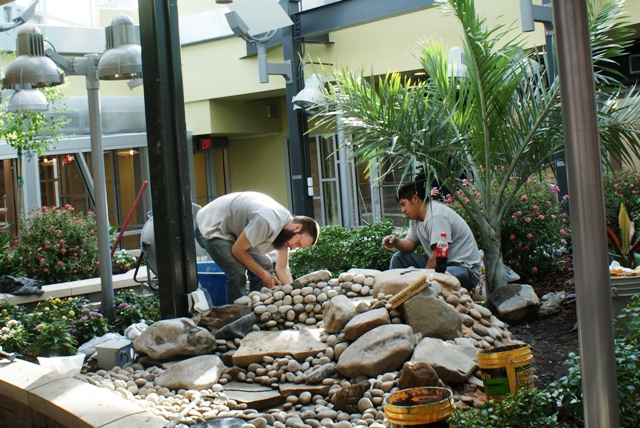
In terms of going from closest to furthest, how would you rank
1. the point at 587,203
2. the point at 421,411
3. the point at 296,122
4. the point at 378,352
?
the point at 587,203 → the point at 421,411 → the point at 378,352 → the point at 296,122


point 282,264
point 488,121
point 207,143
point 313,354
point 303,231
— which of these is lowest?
point 313,354

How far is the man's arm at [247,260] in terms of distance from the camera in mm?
7273

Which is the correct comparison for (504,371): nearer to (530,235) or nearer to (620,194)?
(530,235)

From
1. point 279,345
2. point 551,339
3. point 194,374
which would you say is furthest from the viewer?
point 551,339

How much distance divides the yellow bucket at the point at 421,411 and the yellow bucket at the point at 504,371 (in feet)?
1.37

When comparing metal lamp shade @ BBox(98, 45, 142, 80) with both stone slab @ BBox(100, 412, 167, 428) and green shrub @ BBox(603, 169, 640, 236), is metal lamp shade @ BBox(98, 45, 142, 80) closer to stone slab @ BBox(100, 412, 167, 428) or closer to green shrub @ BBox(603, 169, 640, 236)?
stone slab @ BBox(100, 412, 167, 428)

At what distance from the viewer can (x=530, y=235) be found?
27.7 ft

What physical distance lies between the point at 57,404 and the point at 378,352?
1938 mm

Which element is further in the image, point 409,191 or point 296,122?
point 296,122

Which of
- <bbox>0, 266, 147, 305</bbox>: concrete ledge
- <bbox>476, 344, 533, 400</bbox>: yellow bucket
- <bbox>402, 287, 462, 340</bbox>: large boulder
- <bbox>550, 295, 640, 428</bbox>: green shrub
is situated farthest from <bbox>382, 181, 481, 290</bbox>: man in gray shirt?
<bbox>0, 266, 147, 305</bbox>: concrete ledge

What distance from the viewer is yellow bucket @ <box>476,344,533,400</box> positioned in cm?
419

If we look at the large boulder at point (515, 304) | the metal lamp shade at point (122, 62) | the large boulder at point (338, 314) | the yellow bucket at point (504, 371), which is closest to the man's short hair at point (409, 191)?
the large boulder at point (515, 304)

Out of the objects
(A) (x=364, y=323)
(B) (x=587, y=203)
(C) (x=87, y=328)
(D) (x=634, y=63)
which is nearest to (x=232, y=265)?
(C) (x=87, y=328)

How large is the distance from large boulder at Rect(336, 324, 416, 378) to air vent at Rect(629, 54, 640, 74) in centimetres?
1020
